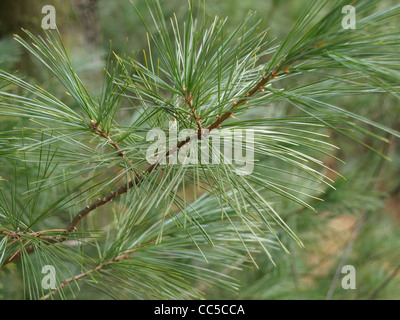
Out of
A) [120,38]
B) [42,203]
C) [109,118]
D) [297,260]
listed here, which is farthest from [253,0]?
[109,118]

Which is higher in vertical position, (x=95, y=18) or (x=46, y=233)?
(x=95, y=18)

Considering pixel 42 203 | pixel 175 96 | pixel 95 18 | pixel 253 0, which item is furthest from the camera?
pixel 253 0

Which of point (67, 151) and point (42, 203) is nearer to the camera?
point (67, 151)

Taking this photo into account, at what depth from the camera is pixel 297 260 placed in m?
1.06

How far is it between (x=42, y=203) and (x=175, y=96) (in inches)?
13.0

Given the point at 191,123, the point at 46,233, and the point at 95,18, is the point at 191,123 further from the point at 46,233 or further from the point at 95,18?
the point at 95,18

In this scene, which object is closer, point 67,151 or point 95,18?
point 67,151

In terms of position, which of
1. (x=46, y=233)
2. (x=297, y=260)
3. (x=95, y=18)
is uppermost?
(x=95, y=18)

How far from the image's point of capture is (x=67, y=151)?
1.35 ft

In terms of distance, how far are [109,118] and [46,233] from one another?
0.41ft

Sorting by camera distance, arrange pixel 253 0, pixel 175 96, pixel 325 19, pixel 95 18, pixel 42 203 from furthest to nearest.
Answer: pixel 253 0 < pixel 95 18 < pixel 42 203 < pixel 175 96 < pixel 325 19
